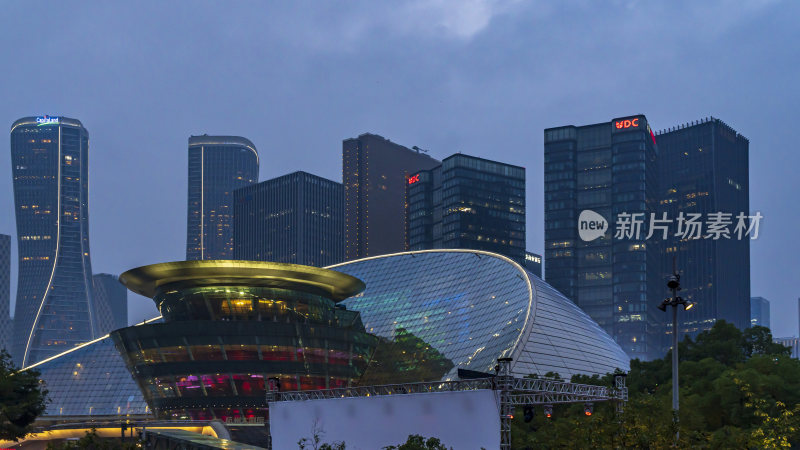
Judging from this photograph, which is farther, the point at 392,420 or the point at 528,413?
the point at 528,413

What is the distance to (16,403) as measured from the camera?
2741 inches

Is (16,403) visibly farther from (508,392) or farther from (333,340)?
(508,392)

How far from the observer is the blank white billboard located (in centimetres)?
4119

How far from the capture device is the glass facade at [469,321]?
94.8 m

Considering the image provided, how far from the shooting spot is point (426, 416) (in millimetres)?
43656

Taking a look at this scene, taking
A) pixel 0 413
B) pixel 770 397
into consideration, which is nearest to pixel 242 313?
pixel 0 413

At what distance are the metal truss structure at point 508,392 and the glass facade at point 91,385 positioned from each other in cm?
7015

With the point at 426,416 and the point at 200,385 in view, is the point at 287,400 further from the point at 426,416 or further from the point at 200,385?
the point at 200,385

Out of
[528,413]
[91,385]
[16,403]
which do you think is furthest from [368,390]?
[91,385]

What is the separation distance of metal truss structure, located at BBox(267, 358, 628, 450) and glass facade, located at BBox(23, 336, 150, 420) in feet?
230

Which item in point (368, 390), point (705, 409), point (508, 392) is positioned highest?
point (508, 392)

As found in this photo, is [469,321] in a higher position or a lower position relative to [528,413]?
higher

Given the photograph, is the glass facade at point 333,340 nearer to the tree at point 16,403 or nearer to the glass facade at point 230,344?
the glass facade at point 230,344

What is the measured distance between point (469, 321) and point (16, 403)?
5462cm
